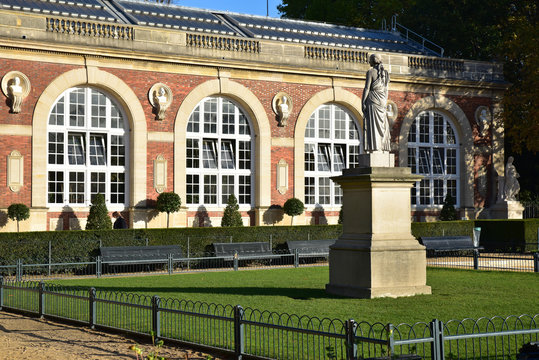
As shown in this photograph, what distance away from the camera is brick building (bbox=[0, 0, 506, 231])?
31125 mm

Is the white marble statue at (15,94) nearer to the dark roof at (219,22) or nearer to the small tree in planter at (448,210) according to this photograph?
the dark roof at (219,22)

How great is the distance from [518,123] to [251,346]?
31.2 metres

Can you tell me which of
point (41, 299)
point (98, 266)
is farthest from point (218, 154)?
point (41, 299)

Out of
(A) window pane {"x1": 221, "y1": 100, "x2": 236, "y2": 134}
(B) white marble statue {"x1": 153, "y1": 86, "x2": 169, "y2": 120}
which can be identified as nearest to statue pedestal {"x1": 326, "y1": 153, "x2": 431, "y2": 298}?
(B) white marble statue {"x1": 153, "y1": 86, "x2": 169, "y2": 120}

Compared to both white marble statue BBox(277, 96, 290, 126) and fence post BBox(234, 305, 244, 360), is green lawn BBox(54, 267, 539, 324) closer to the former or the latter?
fence post BBox(234, 305, 244, 360)

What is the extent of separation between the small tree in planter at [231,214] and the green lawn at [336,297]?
7588mm

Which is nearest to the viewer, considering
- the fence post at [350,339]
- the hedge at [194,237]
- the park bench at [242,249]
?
the fence post at [350,339]

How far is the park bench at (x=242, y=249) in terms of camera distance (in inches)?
1155

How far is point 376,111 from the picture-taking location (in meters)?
18.2

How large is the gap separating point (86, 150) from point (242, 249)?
7522 millimetres

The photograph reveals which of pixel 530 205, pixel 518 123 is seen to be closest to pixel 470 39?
pixel 518 123

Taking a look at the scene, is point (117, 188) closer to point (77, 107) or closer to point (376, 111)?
point (77, 107)

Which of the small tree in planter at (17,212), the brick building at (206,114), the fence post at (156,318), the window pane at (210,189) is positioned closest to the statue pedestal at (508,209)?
the brick building at (206,114)

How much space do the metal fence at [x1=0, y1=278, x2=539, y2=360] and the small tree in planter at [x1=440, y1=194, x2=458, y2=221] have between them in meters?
23.9
